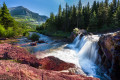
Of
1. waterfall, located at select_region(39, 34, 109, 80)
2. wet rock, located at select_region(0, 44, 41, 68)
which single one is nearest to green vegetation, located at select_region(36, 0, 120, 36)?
waterfall, located at select_region(39, 34, 109, 80)

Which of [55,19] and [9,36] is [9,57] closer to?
[9,36]

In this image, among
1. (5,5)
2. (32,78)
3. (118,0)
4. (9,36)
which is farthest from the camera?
(118,0)

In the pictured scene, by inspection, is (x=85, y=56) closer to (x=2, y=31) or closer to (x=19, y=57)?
(x=19, y=57)

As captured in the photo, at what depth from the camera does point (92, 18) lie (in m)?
32.2

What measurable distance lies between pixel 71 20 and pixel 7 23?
3348 centimetres

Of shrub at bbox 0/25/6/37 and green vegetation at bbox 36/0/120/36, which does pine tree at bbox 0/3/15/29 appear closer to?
shrub at bbox 0/25/6/37

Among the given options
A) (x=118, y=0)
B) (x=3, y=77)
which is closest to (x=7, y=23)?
(x=3, y=77)

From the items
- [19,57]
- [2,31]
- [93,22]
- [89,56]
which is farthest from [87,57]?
[93,22]

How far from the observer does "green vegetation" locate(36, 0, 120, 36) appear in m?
31.7

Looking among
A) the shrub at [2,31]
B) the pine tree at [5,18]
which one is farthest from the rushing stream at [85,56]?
the pine tree at [5,18]

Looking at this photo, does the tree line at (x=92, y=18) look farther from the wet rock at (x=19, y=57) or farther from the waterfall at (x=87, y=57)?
the wet rock at (x=19, y=57)

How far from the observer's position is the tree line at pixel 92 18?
32062mm

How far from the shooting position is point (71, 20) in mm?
45344

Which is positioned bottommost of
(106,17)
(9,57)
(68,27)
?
(9,57)
